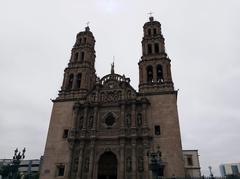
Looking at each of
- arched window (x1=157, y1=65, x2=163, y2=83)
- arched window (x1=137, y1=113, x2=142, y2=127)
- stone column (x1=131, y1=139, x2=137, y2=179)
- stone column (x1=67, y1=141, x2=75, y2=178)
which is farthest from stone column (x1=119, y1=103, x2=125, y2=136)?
arched window (x1=157, y1=65, x2=163, y2=83)

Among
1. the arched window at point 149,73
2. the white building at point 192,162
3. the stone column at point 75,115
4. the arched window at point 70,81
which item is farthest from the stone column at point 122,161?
the white building at point 192,162

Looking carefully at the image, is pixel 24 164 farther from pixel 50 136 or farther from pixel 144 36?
pixel 144 36

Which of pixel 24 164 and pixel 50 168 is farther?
pixel 24 164

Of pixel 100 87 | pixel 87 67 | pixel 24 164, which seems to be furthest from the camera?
pixel 24 164

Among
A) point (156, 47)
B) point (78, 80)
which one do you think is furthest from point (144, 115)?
point (78, 80)

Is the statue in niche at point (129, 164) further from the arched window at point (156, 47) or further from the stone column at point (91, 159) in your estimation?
the arched window at point (156, 47)

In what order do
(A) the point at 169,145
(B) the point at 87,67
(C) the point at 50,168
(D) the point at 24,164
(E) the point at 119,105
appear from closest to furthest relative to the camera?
(A) the point at 169,145 < (C) the point at 50,168 < (E) the point at 119,105 < (B) the point at 87,67 < (D) the point at 24,164

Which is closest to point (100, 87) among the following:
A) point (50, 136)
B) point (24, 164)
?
point (50, 136)

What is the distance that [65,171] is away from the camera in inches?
920

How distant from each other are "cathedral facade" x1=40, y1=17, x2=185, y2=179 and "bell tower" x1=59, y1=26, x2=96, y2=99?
0.45ft

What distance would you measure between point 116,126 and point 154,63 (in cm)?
936

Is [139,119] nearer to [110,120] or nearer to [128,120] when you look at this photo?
[128,120]

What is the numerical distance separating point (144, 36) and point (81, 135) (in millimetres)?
16247

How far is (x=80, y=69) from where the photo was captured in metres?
30.9
